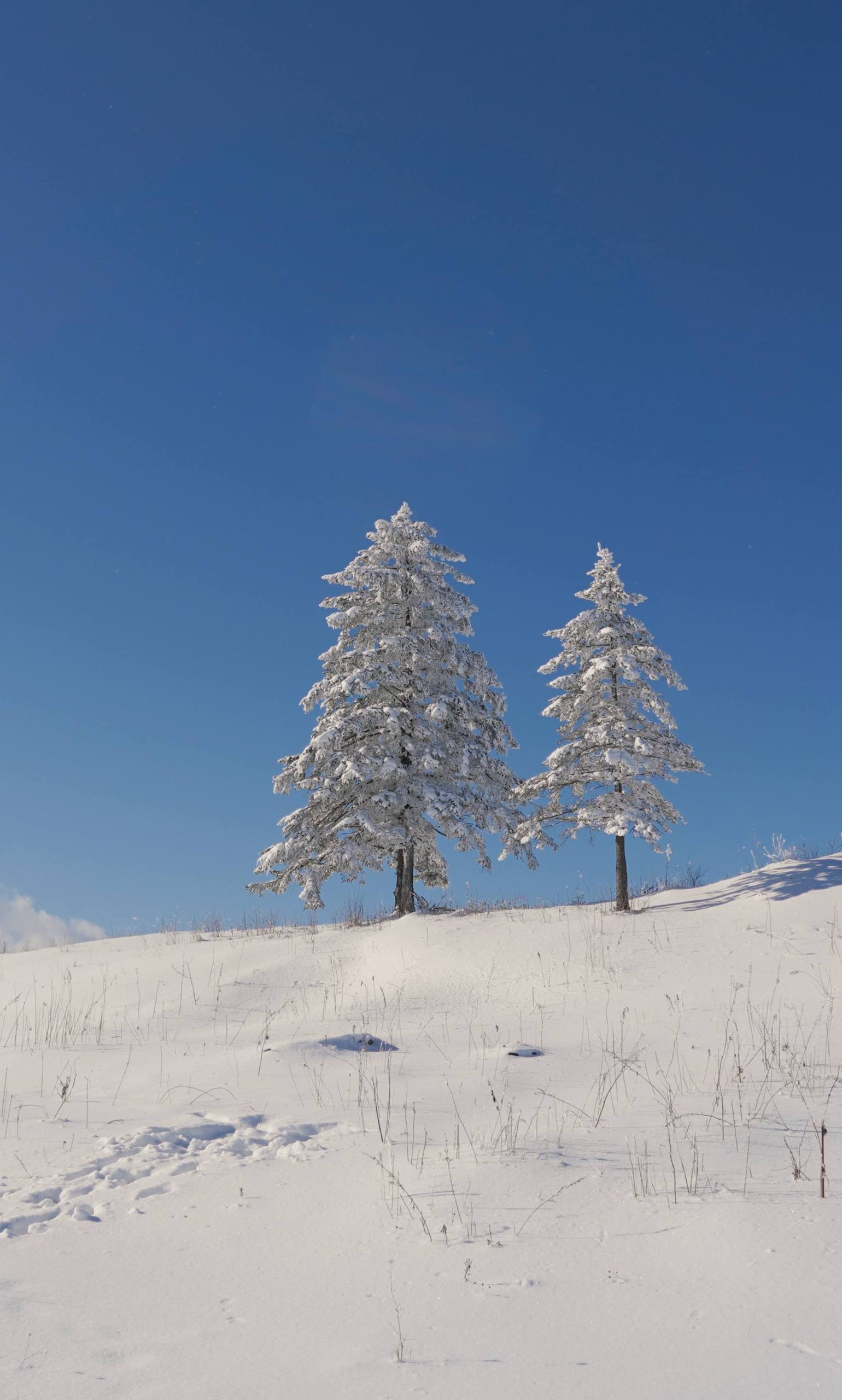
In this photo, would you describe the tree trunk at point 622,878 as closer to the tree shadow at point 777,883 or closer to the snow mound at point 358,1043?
the tree shadow at point 777,883

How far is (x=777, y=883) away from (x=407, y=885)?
8.83 meters

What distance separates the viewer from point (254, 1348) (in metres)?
3.32

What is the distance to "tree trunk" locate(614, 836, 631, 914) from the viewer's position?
766 inches

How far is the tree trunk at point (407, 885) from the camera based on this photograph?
71.5 ft

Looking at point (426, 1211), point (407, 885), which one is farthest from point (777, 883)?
point (426, 1211)

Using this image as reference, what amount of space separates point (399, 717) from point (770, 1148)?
16.5m

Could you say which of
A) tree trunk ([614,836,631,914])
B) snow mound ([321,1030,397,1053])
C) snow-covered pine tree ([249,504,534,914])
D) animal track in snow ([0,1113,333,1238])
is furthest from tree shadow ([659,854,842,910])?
animal track in snow ([0,1113,333,1238])

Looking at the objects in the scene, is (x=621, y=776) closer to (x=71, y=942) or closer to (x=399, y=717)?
(x=399, y=717)

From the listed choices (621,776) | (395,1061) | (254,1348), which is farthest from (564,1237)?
(621,776)

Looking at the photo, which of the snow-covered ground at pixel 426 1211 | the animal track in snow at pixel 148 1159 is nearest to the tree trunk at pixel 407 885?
the snow-covered ground at pixel 426 1211

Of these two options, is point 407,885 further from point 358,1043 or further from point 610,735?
point 358,1043

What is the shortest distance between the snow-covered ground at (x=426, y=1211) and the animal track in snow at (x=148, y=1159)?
0.02m

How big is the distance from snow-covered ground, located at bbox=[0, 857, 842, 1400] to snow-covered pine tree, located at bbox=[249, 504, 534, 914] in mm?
10039

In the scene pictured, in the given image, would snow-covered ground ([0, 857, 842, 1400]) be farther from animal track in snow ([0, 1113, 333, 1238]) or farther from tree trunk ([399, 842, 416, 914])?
tree trunk ([399, 842, 416, 914])
